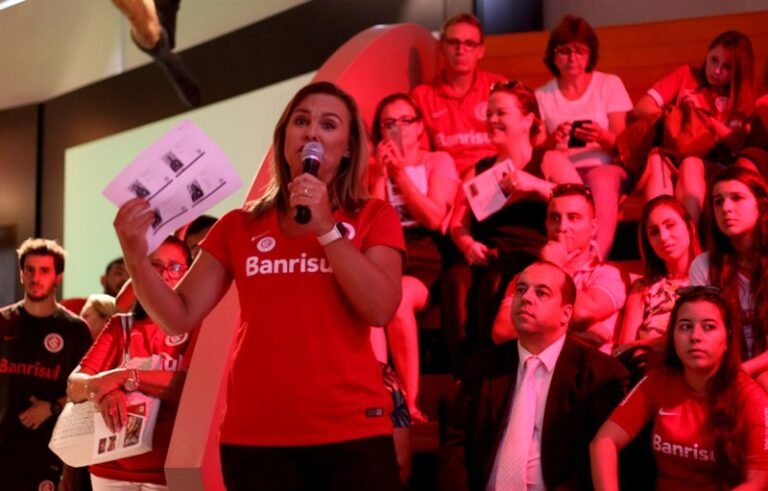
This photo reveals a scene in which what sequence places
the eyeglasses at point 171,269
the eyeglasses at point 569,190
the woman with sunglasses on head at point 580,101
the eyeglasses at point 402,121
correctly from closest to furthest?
1. the eyeglasses at point 171,269
2. the eyeglasses at point 569,190
3. the eyeglasses at point 402,121
4. the woman with sunglasses on head at point 580,101

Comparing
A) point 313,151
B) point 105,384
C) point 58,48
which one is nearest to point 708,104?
point 105,384

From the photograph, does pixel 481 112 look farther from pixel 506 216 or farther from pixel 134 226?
pixel 134 226

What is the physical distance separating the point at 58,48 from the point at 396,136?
5640 mm

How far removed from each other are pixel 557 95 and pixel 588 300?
1486mm

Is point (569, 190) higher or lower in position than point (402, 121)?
lower

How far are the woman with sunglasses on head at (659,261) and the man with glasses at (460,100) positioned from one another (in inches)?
47.9

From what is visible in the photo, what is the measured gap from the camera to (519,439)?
3.38 metres

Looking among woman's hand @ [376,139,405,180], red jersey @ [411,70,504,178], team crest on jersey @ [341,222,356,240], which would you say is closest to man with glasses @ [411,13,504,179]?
red jersey @ [411,70,504,178]

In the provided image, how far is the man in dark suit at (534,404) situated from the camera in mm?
3354

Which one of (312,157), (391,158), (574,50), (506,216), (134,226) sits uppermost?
(574,50)

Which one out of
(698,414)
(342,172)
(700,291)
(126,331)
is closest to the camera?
(342,172)

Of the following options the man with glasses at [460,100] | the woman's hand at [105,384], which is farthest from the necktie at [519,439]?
the man with glasses at [460,100]

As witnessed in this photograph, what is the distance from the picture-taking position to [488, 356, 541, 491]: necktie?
3342 millimetres

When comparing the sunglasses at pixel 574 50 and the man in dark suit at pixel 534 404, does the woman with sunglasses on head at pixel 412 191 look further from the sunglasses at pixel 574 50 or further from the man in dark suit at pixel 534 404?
the sunglasses at pixel 574 50
